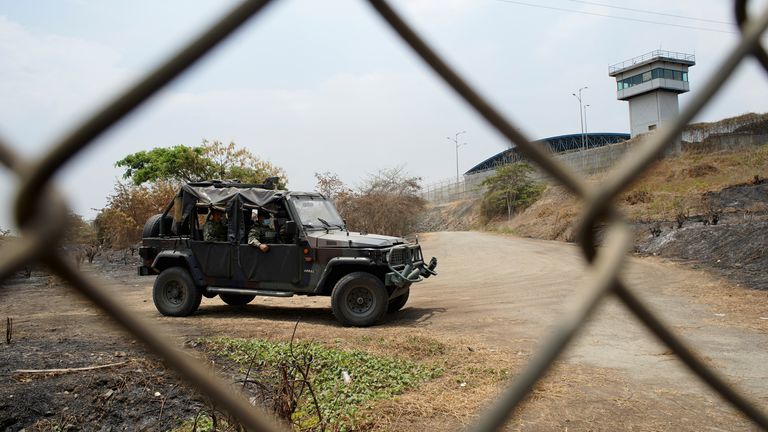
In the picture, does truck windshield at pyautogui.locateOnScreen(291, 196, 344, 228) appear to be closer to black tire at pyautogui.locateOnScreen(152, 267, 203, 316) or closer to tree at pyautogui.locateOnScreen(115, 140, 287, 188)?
black tire at pyautogui.locateOnScreen(152, 267, 203, 316)

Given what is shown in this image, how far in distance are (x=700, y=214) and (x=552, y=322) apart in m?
16.7

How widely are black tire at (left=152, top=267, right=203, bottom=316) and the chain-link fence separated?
8901 mm

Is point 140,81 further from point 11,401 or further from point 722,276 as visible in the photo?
point 722,276

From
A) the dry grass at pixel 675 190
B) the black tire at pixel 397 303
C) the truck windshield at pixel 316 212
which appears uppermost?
the dry grass at pixel 675 190

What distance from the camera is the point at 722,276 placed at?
1285cm

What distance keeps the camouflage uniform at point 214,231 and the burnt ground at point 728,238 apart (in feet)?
31.9

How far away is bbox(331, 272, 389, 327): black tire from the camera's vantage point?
26.8ft

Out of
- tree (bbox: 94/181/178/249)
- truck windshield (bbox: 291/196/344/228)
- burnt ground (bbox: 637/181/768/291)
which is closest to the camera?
truck windshield (bbox: 291/196/344/228)

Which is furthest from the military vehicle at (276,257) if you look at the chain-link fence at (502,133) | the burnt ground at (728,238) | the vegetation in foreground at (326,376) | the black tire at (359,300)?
the burnt ground at (728,238)

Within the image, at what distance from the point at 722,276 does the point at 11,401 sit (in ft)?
43.7

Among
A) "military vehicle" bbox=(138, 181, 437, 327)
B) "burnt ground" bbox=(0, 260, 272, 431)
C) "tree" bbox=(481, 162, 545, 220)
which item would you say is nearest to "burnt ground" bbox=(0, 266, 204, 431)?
"burnt ground" bbox=(0, 260, 272, 431)

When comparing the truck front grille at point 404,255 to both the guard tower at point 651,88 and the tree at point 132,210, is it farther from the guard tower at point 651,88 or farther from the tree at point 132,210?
the guard tower at point 651,88

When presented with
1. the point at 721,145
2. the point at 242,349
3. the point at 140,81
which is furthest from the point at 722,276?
the point at 721,145

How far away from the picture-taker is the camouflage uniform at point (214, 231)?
920cm
